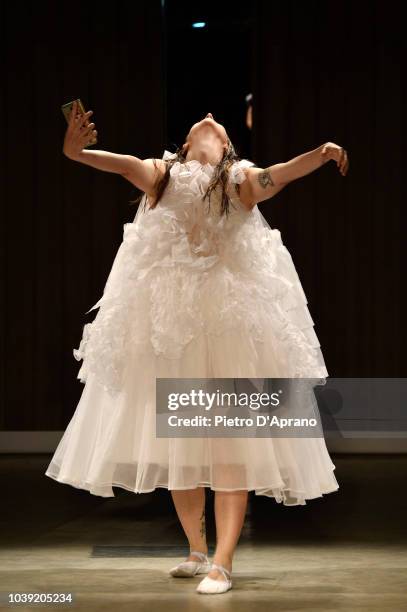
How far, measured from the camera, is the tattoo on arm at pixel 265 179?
272cm

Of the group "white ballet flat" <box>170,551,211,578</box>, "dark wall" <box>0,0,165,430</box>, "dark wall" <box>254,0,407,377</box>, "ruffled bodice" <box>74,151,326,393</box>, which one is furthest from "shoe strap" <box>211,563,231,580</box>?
"dark wall" <box>0,0,165,430</box>

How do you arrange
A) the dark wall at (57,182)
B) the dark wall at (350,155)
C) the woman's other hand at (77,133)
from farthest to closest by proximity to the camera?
1. the dark wall at (57,182)
2. the dark wall at (350,155)
3. the woman's other hand at (77,133)

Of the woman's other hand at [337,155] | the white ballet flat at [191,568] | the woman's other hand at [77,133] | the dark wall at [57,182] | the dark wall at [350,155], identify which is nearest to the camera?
the woman's other hand at [337,155]

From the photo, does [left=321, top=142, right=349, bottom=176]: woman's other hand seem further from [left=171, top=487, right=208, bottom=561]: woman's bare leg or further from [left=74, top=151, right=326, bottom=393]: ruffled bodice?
[left=171, top=487, right=208, bottom=561]: woman's bare leg

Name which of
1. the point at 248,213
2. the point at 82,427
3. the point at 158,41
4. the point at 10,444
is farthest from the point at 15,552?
the point at 158,41

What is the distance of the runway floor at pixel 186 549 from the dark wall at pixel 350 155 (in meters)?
1.00

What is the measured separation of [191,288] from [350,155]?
9.77ft

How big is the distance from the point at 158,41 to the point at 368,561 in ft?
11.3

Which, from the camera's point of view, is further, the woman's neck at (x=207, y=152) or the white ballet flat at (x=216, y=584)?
the woman's neck at (x=207, y=152)

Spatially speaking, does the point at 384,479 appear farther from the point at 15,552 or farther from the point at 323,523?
the point at 15,552

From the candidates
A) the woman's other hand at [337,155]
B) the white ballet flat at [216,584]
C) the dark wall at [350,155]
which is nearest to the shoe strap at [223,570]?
the white ballet flat at [216,584]

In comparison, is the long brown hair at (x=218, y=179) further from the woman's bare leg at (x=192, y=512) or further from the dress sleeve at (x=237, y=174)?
the woman's bare leg at (x=192, y=512)

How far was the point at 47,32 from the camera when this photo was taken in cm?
566

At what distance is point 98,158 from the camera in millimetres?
2723
